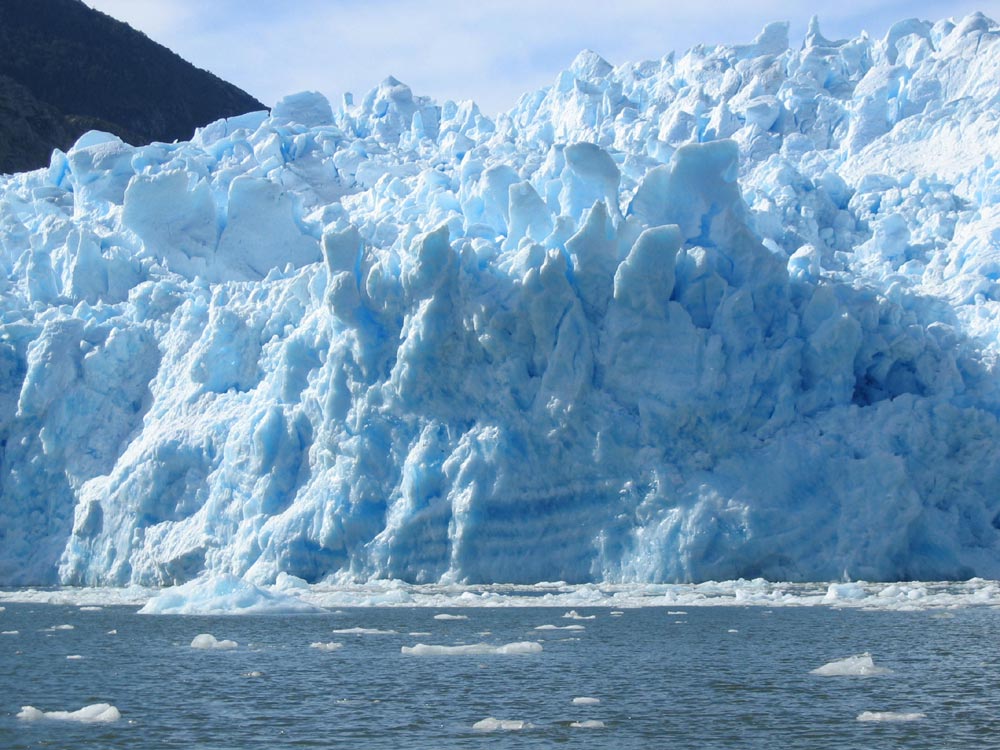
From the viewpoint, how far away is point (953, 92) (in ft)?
118

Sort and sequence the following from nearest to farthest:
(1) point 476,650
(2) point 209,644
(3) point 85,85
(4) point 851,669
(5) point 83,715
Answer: (5) point 83,715 → (4) point 851,669 → (1) point 476,650 → (2) point 209,644 → (3) point 85,85

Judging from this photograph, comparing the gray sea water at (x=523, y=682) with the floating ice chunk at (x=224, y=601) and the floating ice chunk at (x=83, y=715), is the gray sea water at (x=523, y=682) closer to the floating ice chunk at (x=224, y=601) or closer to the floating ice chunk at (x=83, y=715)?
the floating ice chunk at (x=83, y=715)

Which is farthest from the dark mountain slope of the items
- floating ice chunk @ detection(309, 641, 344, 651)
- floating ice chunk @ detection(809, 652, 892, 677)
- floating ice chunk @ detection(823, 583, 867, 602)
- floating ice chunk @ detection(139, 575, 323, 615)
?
floating ice chunk @ detection(809, 652, 892, 677)

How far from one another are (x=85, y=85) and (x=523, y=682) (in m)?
58.9

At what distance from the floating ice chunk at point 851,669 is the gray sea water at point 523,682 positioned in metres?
0.13

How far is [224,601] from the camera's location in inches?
814

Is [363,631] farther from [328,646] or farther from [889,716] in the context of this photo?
[889,716]

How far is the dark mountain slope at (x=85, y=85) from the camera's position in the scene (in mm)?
58750

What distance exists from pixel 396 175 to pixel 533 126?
658cm

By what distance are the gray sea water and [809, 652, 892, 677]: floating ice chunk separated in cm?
13

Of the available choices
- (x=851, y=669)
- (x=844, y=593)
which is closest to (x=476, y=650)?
(x=851, y=669)

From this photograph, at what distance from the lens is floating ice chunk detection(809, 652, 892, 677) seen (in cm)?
1338

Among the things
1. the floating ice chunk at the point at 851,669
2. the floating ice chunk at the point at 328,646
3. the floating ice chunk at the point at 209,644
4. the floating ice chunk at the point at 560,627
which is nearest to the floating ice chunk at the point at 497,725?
the floating ice chunk at the point at 851,669

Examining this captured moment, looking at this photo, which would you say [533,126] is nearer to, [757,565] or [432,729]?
[757,565]
